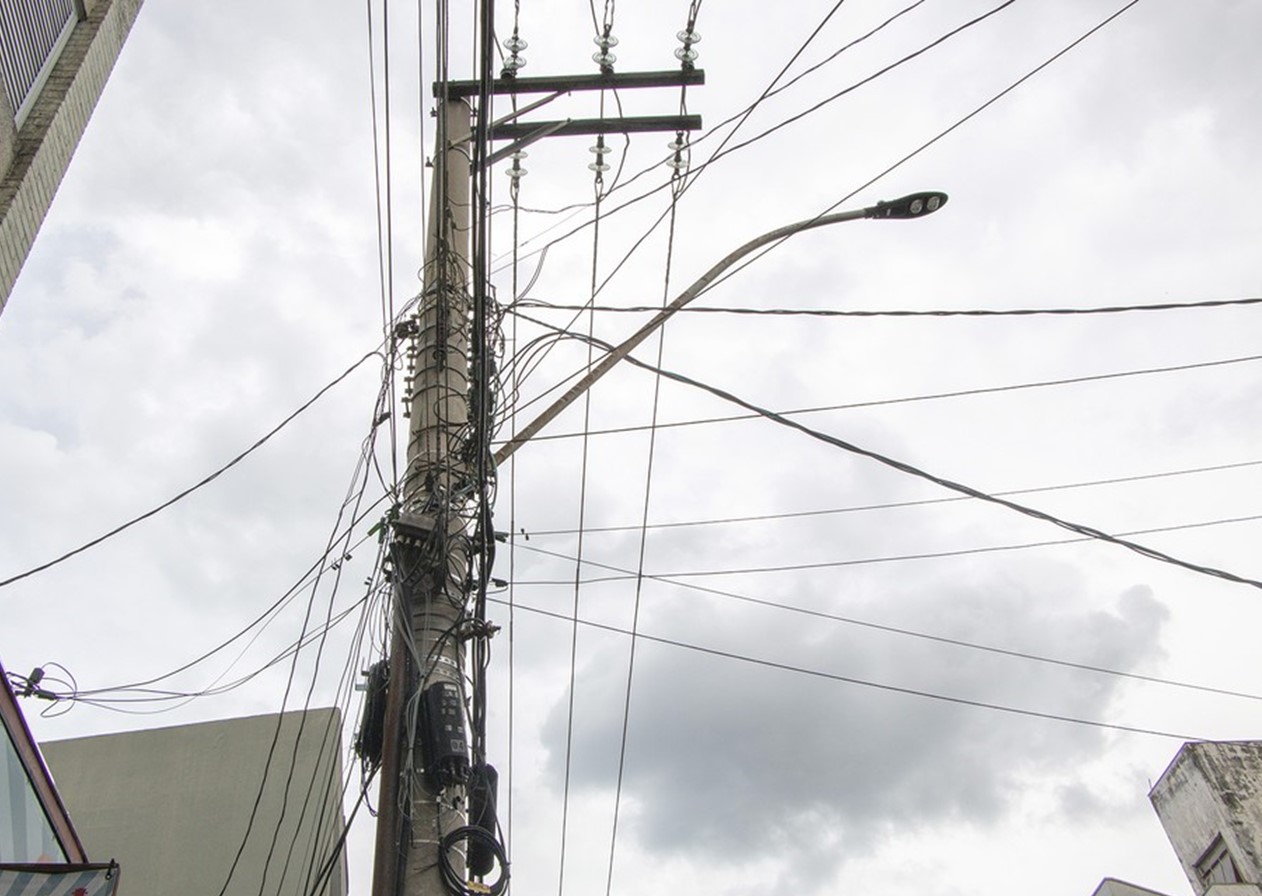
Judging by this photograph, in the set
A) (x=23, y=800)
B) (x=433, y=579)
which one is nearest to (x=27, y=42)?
(x=23, y=800)

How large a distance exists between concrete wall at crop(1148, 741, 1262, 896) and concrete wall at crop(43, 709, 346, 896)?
13304 mm

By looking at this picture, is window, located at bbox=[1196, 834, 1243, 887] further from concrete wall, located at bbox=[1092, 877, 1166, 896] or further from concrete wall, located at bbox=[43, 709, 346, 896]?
concrete wall, located at bbox=[43, 709, 346, 896]

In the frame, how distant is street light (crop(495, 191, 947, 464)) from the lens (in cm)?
546

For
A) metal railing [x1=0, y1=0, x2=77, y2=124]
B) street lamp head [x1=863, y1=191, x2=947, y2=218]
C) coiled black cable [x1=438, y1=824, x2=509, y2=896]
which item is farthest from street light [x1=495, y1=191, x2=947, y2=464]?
metal railing [x1=0, y1=0, x2=77, y2=124]

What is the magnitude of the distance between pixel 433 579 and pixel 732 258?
7.83 ft

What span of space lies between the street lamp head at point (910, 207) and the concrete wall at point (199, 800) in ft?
33.4

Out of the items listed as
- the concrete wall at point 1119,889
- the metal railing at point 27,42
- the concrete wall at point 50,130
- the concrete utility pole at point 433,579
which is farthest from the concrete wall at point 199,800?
the concrete wall at point 1119,889

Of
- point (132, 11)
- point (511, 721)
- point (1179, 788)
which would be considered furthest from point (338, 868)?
point (1179, 788)

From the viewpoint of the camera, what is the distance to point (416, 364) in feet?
18.0

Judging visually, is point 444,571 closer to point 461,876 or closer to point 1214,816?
point 461,876

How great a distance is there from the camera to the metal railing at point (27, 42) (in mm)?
7332

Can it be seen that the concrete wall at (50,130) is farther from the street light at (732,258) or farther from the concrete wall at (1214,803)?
the concrete wall at (1214,803)

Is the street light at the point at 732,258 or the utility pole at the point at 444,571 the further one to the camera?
the street light at the point at 732,258

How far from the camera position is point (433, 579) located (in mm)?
4656
